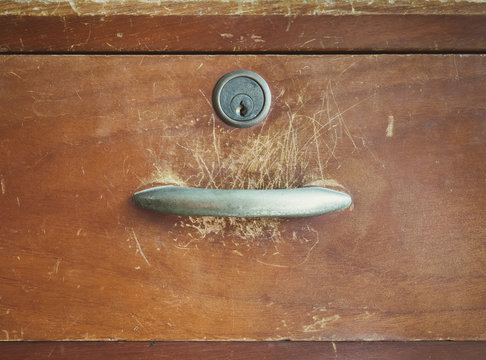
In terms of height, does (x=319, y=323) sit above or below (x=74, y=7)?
below

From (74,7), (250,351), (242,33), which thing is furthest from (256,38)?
(250,351)

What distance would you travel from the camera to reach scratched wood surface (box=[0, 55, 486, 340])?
0.27 meters

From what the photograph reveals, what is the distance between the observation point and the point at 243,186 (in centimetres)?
28

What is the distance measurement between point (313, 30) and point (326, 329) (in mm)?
207

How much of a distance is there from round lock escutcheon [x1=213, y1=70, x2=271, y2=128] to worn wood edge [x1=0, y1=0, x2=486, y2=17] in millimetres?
43

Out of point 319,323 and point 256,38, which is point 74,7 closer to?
point 256,38

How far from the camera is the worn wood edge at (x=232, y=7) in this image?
26 centimetres

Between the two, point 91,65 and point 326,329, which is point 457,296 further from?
point 91,65

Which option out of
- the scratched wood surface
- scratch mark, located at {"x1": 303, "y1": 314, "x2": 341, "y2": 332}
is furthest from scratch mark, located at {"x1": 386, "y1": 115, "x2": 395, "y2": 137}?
scratch mark, located at {"x1": 303, "y1": 314, "x2": 341, "y2": 332}

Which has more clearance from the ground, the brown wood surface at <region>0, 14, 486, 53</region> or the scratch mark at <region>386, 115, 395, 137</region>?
the brown wood surface at <region>0, 14, 486, 53</region>

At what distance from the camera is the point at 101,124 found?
0.27m

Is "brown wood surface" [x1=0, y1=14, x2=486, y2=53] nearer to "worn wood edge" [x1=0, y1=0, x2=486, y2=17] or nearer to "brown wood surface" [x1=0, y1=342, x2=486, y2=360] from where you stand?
"worn wood edge" [x1=0, y1=0, x2=486, y2=17]

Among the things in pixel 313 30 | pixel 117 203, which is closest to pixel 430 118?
pixel 313 30

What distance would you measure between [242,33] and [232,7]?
17 millimetres
